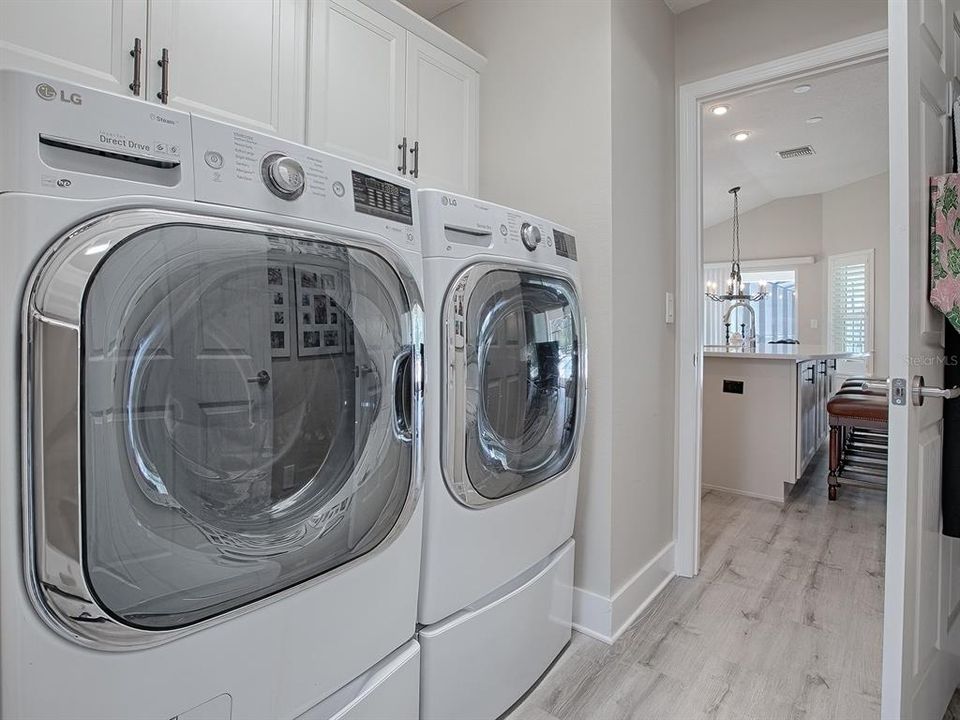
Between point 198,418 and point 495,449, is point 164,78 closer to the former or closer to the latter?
point 198,418

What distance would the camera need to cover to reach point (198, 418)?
89 centimetres

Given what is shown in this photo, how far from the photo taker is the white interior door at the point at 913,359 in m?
1.17

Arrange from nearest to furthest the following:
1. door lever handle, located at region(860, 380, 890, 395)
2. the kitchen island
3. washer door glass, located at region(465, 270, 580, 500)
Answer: washer door glass, located at region(465, 270, 580, 500)
the kitchen island
door lever handle, located at region(860, 380, 890, 395)

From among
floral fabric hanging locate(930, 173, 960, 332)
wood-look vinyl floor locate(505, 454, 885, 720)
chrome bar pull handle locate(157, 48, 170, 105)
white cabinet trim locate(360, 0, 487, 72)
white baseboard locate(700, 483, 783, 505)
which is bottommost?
wood-look vinyl floor locate(505, 454, 885, 720)

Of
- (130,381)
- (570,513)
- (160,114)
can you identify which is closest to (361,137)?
(160,114)

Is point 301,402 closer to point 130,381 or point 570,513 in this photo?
point 130,381

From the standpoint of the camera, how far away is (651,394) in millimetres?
2314

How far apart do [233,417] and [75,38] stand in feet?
3.25

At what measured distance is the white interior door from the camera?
117 cm

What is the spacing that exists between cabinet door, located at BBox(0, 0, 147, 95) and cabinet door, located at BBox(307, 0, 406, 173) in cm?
51

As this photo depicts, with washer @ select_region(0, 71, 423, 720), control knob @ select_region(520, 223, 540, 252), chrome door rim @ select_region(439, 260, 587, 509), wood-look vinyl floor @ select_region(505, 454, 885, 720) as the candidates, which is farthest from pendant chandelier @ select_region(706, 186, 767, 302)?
washer @ select_region(0, 71, 423, 720)

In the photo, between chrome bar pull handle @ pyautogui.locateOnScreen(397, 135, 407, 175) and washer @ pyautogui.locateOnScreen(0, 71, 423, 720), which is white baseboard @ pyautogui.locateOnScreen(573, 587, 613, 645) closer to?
washer @ pyautogui.locateOnScreen(0, 71, 423, 720)

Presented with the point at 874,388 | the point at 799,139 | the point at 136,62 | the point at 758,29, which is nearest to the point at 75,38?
the point at 136,62

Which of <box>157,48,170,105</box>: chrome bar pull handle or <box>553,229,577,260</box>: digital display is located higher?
<box>157,48,170,105</box>: chrome bar pull handle
